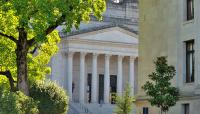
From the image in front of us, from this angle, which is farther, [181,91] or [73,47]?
[73,47]

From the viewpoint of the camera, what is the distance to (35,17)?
1495 inches

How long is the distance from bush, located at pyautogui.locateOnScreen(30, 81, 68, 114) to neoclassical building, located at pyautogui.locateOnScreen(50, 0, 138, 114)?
4091 centimetres

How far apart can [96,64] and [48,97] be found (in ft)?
157

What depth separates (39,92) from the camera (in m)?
44.2

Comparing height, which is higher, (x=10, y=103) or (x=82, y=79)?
(x=82, y=79)

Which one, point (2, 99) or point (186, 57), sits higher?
point (186, 57)

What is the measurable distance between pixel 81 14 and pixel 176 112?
846 centimetres

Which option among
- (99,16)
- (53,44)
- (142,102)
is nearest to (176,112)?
(142,102)

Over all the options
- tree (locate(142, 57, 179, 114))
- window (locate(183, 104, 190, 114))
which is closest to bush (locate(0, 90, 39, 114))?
tree (locate(142, 57, 179, 114))

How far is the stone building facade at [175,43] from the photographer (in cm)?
3934

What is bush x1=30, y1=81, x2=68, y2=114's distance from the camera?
4294 centimetres

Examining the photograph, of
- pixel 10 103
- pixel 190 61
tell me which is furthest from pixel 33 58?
pixel 10 103

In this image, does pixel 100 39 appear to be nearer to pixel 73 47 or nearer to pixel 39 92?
pixel 73 47

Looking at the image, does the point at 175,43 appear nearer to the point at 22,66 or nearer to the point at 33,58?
the point at 22,66
